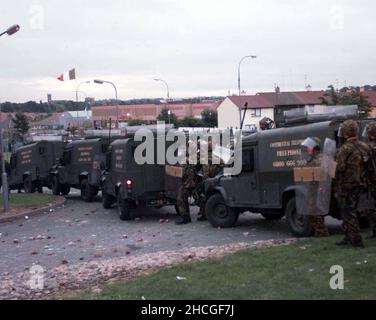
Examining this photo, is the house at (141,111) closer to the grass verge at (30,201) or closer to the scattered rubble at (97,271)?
the grass verge at (30,201)

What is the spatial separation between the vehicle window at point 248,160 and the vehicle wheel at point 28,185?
53.3ft

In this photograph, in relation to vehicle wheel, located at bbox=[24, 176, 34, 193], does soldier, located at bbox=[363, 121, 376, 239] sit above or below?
above

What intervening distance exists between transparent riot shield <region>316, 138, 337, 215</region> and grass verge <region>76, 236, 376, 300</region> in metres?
1.52

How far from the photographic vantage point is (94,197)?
22.3 meters

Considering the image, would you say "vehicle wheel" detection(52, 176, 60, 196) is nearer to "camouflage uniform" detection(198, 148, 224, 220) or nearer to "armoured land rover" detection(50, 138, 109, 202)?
"armoured land rover" detection(50, 138, 109, 202)

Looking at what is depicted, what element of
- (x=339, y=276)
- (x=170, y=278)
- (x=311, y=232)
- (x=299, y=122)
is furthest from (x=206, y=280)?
(x=299, y=122)

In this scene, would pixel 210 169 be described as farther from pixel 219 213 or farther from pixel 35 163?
pixel 35 163

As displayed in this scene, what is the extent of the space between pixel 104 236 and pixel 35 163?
13.7 m

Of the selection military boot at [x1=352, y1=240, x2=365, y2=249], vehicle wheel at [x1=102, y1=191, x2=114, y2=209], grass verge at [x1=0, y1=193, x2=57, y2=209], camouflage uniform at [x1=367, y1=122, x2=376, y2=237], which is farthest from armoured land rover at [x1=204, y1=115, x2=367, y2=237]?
grass verge at [x1=0, y1=193, x2=57, y2=209]

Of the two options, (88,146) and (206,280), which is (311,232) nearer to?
(206,280)

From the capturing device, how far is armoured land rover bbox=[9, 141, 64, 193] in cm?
2556

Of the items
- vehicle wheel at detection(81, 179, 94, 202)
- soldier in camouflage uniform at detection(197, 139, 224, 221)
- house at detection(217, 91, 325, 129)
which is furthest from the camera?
house at detection(217, 91, 325, 129)
